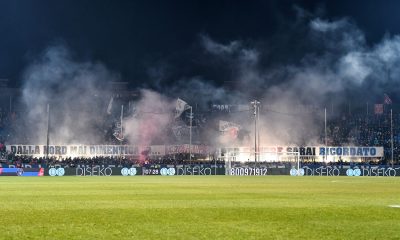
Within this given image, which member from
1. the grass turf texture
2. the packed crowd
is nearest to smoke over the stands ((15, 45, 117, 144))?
the packed crowd

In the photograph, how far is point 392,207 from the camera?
16.1 meters

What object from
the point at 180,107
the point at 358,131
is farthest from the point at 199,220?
the point at 358,131

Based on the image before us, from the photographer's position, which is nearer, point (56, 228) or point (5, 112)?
point (56, 228)

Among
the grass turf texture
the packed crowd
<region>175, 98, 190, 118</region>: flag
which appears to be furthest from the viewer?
<region>175, 98, 190, 118</region>: flag

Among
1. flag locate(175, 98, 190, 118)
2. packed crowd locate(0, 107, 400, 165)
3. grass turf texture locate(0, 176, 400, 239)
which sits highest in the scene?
flag locate(175, 98, 190, 118)

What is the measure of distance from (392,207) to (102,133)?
70778 millimetres

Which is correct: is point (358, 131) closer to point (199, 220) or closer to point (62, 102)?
point (62, 102)

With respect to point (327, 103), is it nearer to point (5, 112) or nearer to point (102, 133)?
point (102, 133)

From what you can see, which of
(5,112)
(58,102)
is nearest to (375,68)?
(58,102)

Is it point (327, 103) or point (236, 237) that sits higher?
point (327, 103)

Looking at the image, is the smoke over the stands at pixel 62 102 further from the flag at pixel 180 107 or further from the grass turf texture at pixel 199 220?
the grass turf texture at pixel 199 220

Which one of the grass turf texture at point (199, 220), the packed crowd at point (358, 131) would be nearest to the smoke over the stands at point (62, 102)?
the packed crowd at point (358, 131)

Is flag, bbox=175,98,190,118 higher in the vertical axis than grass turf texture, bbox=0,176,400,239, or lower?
higher

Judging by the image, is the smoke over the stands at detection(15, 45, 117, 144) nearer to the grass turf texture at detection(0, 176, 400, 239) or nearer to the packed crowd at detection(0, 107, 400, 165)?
the packed crowd at detection(0, 107, 400, 165)
